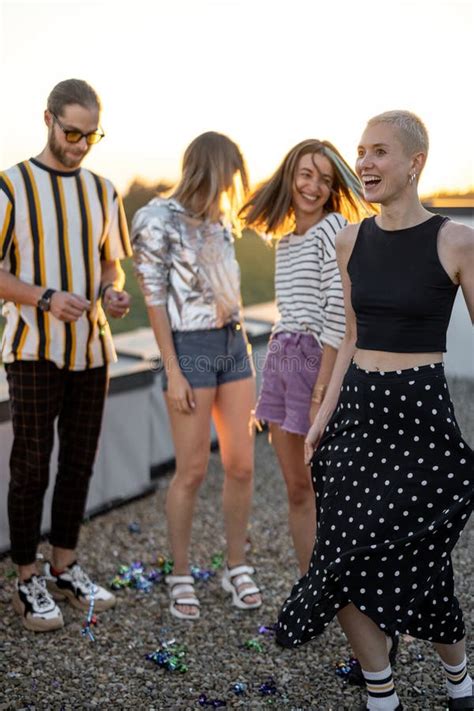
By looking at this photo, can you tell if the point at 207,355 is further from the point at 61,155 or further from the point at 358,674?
the point at 358,674

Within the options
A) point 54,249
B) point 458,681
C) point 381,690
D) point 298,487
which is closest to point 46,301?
point 54,249

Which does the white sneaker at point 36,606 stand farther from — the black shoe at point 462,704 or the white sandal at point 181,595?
the black shoe at point 462,704

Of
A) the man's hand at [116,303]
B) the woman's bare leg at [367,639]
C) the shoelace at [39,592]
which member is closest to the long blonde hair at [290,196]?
the man's hand at [116,303]

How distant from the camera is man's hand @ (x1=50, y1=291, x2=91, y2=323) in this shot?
269 centimetres

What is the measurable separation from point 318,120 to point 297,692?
2685mm

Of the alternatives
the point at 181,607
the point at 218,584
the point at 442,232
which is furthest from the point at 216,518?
the point at 442,232

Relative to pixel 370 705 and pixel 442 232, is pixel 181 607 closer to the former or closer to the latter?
pixel 370 705

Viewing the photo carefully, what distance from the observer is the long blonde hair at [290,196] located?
2.78m

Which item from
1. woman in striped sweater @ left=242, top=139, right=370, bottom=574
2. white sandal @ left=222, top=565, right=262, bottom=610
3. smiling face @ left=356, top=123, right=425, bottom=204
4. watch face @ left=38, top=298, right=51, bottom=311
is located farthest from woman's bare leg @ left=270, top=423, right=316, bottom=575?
smiling face @ left=356, top=123, right=425, bottom=204

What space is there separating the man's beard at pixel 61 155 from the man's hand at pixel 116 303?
19.1 inches

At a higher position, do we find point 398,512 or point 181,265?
point 181,265

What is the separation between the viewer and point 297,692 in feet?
8.52

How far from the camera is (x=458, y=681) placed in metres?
2.33

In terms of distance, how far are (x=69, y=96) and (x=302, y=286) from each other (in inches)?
41.2
